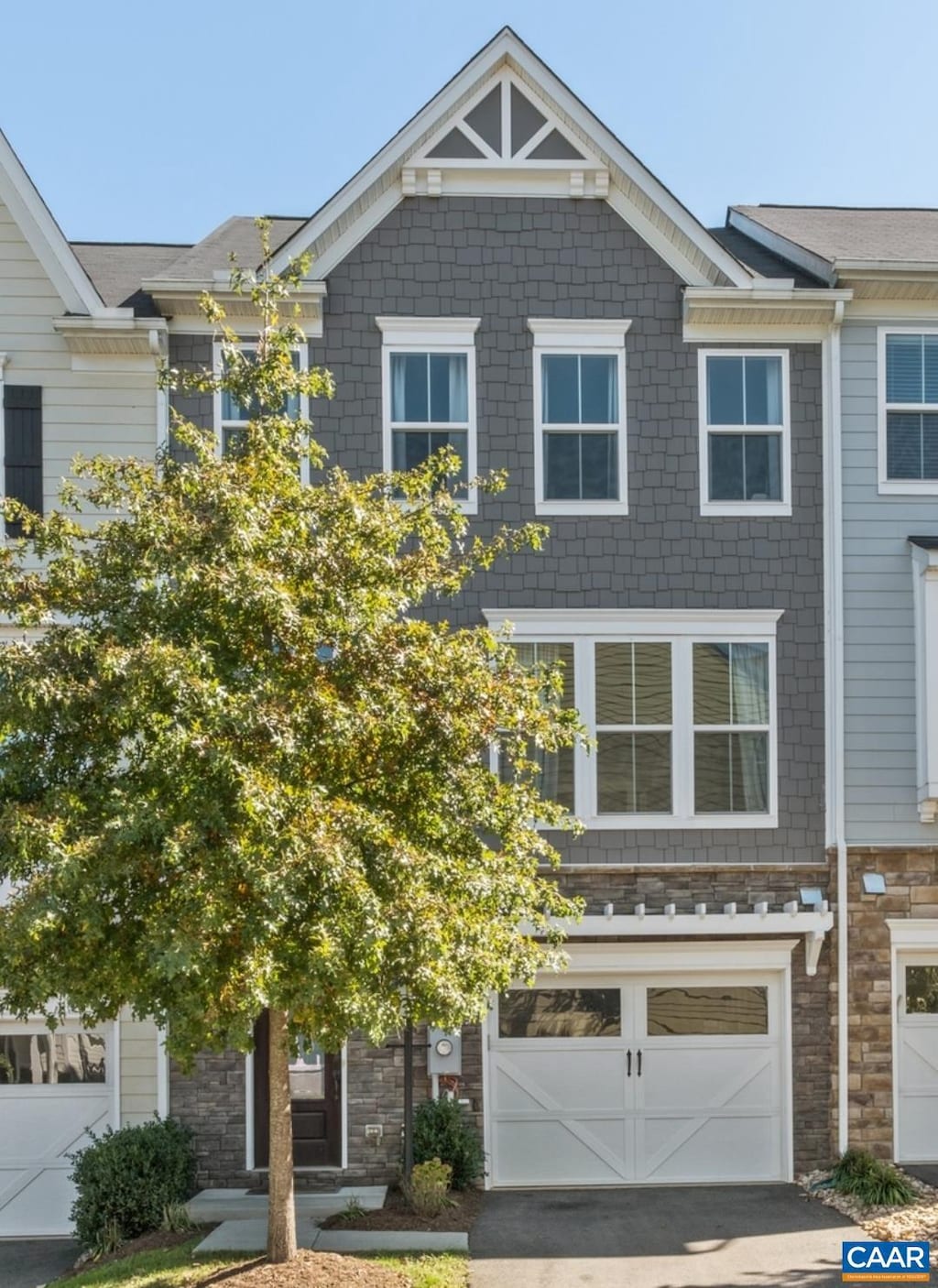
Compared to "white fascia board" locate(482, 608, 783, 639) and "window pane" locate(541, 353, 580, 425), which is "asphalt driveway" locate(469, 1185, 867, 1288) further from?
"window pane" locate(541, 353, 580, 425)

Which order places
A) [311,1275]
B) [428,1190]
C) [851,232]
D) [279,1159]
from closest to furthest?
[311,1275]
[279,1159]
[428,1190]
[851,232]

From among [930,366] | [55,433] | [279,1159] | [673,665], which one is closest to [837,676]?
[673,665]

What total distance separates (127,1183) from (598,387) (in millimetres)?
8670

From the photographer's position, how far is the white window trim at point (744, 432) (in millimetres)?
12570

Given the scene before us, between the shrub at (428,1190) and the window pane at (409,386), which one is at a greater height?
the window pane at (409,386)

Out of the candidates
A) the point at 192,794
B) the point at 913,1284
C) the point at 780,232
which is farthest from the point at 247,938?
the point at 780,232

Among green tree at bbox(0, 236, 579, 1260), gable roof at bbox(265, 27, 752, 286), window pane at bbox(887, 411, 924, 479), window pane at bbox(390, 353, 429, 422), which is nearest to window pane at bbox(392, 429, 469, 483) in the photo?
window pane at bbox(390, 353, 429, 422)

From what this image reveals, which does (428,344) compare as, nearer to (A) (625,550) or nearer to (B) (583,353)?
(B) (583,353)

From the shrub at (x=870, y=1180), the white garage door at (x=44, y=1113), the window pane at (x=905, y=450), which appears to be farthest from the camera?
the window pane at (x=905, y=450)

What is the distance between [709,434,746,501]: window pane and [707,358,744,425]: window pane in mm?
186

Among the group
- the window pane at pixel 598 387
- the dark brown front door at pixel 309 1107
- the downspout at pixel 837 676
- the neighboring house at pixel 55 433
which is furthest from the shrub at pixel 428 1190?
the window pane at pixel 598 387

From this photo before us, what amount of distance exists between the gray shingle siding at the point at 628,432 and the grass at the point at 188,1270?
4.38 meters

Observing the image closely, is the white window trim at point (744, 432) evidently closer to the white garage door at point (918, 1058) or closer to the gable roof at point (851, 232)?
the gable roof at point (851, 232)

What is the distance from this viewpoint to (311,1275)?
8.92 meters
